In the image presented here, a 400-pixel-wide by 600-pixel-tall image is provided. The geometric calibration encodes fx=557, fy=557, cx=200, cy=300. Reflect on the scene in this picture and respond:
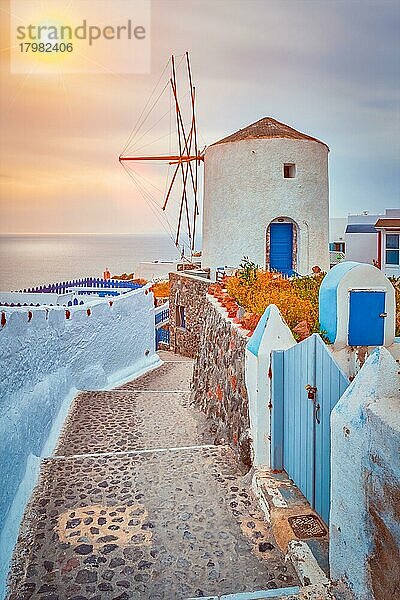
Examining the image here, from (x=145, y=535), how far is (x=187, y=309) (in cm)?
1378

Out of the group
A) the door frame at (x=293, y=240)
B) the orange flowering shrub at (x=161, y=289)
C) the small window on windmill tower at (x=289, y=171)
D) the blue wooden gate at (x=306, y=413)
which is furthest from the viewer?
the orange flowering shrub at (x=161, y=289)

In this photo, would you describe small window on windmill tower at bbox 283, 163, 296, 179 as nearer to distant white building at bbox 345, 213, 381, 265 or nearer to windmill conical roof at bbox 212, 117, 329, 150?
windmill conical roof at bbox 212, 117, 329, 150

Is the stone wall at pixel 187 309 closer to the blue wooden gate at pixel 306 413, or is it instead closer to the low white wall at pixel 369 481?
the blue wooden gate at pixel 306 413

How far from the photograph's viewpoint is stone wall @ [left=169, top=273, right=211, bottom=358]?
17125mm

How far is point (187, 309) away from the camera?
1803 centimetres

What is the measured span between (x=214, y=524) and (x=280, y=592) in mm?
1233

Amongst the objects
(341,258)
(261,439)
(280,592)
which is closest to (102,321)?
(261,439)

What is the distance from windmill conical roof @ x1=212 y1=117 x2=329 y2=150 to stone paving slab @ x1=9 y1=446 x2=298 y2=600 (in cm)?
1212

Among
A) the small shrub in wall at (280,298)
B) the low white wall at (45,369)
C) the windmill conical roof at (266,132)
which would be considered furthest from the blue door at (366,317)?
the windmill conical roof at (266,132)

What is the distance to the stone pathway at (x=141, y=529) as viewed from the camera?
374 cm

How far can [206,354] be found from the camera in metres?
9.68

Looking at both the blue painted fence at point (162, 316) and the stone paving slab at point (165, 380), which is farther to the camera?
the blue painted fence at point (162, 316)

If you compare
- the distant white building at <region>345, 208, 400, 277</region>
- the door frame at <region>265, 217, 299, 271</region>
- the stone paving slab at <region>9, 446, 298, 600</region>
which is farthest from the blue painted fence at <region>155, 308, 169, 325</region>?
the stone paving slab at <region>9, 446, 298, 600</region>

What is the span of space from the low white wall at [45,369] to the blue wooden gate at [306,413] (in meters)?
2.27
